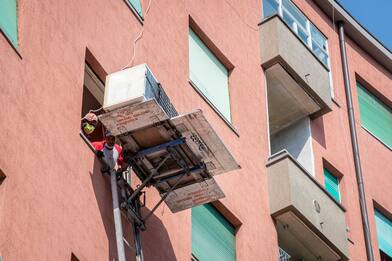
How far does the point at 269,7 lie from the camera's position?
22984mm

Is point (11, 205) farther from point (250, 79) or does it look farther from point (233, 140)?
point (250, 79)

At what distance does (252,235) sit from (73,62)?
5136mm

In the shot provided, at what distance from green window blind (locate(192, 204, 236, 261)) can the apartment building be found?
0.09 ft

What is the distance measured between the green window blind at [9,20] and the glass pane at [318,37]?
11.9 metres

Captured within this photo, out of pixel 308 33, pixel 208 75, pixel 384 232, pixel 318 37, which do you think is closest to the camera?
pixel 208 75

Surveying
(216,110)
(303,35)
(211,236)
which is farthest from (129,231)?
(303,35)

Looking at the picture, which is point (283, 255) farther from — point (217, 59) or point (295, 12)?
point (295, 12)

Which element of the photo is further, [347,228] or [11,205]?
[347,228]

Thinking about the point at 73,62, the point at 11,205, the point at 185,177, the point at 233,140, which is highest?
the point at 233,140

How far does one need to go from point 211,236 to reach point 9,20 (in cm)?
548

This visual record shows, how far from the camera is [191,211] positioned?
16.4 meters

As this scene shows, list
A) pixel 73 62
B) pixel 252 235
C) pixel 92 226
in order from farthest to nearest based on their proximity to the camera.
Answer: pixel 252 235, pixel 73 62, pixel 92 226

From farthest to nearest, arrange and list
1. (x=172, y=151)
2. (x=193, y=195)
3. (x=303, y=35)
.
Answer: (x=303, y=35), (x=193, y=195), (x=172, y=151)

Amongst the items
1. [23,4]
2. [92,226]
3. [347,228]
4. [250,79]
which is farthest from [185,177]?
[347,228]
